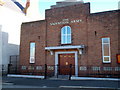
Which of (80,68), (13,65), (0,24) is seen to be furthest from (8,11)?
(80,68)

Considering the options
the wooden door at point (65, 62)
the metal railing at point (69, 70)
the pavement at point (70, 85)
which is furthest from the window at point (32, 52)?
the pavement at point (70, 85)

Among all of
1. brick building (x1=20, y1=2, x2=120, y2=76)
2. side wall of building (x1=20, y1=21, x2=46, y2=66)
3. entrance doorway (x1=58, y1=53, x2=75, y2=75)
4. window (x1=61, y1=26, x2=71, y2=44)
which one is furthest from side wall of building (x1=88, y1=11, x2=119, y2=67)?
side wall of building (x1=20, y1=21, x2=46, y2=66)

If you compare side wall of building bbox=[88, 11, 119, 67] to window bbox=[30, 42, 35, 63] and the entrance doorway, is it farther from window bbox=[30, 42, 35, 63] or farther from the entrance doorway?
window bbox=[30, 42, 35, 63]

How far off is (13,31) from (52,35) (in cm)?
765

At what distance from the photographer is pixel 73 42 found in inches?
669

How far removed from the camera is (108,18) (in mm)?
15648

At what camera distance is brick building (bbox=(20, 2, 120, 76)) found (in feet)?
50.7

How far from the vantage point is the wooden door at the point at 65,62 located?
17145 mm

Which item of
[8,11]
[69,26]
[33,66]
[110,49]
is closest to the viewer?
[110,49]

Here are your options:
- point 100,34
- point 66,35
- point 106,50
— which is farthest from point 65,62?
point 100,34

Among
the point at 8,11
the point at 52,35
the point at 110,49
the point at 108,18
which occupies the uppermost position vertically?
the point at 8,11

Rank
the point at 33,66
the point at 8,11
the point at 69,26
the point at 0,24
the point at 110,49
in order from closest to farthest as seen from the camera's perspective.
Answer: the point at 110,49 < the point at 69,26 < the point at 33,66 < the point at 0,24 < the point at 8,11

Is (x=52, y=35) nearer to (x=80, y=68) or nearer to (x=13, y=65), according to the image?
(x=80, y=68)

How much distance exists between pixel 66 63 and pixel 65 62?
0.16 m
